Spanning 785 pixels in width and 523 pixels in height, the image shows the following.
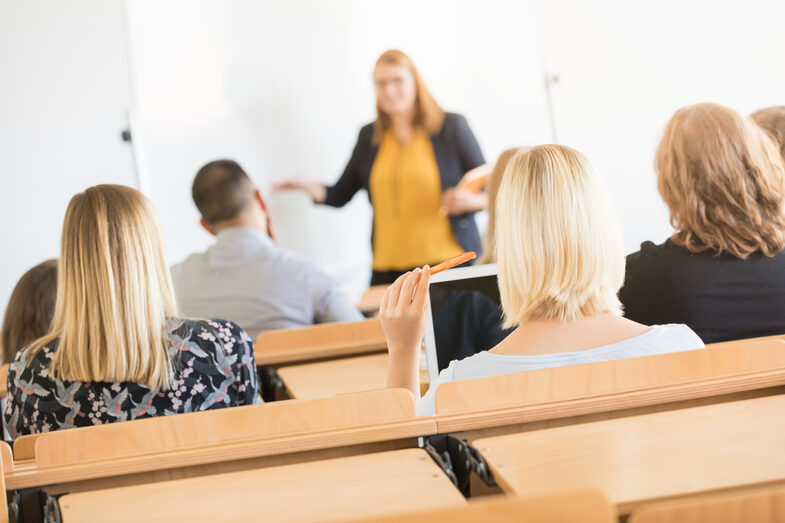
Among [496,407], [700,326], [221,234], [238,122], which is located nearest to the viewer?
[496,407]

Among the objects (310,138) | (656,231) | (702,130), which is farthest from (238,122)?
(702,130)

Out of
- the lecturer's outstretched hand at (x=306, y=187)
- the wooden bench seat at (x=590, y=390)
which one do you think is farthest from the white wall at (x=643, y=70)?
the wooden bench seat at (x=590, y=390)

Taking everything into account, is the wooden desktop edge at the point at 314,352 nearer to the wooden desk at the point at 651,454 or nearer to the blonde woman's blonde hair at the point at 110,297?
the blonde woman's blonde hair at the point at 110,297

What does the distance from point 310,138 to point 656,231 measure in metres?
1.92

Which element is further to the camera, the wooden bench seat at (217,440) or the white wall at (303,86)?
the white wall at (303,86)

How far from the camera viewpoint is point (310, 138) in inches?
179

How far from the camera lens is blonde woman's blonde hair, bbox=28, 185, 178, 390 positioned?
1807 millimetres

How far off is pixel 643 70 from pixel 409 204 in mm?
1592

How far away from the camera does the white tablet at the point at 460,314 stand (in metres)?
1.95

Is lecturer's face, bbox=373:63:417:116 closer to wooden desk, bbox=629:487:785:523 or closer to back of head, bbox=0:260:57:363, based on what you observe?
back of head, bbox=0:260:57:363

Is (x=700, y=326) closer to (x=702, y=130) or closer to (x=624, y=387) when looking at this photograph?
(x=702, y=130)

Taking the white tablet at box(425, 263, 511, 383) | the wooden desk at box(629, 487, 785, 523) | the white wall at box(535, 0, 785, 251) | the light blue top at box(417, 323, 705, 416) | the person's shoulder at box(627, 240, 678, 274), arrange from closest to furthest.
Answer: the wooden desk at box(629, 487, 785, 523) → the light blue top at box(417, 323, 705, 416) → the white tablet at box(425, 263, 511, 383) → the person's shoulder at box(627, 240, 678, 274) → the white wall at box(535, 0, 785, 251)

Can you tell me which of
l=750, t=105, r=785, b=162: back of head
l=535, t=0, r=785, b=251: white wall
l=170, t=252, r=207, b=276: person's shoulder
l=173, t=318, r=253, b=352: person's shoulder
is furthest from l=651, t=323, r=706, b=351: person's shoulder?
l=535, t=0, r=785, b=251: white wall

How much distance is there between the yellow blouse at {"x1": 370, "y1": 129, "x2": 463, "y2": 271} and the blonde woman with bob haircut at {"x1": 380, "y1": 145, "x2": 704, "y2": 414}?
2510mm
